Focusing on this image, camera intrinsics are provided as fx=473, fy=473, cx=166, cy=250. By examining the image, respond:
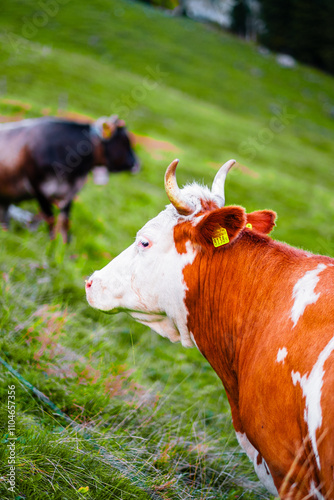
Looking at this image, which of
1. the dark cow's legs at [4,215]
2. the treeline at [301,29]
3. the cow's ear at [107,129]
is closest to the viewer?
the dark cow's legs at [4,215]

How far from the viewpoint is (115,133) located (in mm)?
8195

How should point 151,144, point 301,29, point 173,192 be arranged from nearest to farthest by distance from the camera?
point 173,192 < point 151,144 < point 301,29

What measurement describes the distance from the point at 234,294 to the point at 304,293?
439 millimetres

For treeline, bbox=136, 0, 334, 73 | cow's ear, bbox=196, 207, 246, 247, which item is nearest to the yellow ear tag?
cow's ear, bbox=196, 207, 246, 247

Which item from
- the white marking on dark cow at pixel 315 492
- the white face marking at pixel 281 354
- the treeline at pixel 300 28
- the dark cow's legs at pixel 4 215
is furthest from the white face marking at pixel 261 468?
the treeline at pixel 300 28

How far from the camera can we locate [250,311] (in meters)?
Result: 2.75

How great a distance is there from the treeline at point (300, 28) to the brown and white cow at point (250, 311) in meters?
61.6

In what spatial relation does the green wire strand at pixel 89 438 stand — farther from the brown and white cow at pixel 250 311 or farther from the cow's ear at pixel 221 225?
the cow's ear at pixel 221 225

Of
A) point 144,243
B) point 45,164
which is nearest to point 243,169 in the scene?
point 45,164

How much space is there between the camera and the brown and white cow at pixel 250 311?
2287 mm

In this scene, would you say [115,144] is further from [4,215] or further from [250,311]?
[250,311]

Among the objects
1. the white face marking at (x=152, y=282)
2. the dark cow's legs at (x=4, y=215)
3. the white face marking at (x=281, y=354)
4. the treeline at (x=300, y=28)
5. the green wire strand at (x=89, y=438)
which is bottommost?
the treeline at (x=300, y=28)

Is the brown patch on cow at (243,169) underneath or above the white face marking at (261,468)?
underneath

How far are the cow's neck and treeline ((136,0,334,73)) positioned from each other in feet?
203
